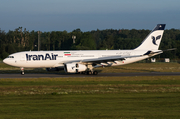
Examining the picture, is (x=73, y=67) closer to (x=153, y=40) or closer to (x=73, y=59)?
(x=73, y=59)

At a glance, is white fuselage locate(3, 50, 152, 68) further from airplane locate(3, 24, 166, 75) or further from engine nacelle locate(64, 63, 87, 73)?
engine nacelle locate(64, 63, 87, 73)

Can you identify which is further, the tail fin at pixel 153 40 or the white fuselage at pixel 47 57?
the tail fin at pixel 153 40

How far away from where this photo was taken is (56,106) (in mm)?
13453

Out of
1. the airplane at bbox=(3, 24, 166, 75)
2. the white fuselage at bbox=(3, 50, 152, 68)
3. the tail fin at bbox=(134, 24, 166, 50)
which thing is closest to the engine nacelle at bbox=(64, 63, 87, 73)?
the airplane at bbox=(3, 24, 166, 75)

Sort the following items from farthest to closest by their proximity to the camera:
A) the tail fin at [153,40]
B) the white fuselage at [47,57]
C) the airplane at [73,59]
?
the tail fin at [153,40]
the white fuselage at [47,57]
the airplane at [73,59]


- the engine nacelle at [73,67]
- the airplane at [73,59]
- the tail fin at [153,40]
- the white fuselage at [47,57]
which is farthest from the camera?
the tail fin at [153,40]

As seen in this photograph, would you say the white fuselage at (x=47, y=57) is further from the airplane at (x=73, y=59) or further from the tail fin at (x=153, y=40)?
the tail fin at (x=153, y=40)

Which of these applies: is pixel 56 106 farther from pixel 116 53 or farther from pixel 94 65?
pixel 116 53

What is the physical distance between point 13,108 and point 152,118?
6998mm

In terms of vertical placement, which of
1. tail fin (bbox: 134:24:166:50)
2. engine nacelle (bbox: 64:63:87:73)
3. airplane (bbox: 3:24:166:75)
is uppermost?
tail fin (bbox: 134:24:166:50)

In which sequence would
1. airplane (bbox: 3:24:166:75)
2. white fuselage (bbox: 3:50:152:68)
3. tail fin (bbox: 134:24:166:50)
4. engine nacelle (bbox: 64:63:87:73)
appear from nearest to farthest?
engine nacelle (bbox: 64:63:87:73) < airplane (bbox: 3:24:166:75) < white fuselage (bbox: 3:50:152:68) < tail fin (bbox: 134:24:166:50)

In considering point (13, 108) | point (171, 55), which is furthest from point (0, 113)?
point (171, 55)

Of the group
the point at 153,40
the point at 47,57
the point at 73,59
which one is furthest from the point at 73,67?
the point at 153,40

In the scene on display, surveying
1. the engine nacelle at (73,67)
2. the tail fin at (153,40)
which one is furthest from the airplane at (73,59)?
the tail fin at (153,40)
